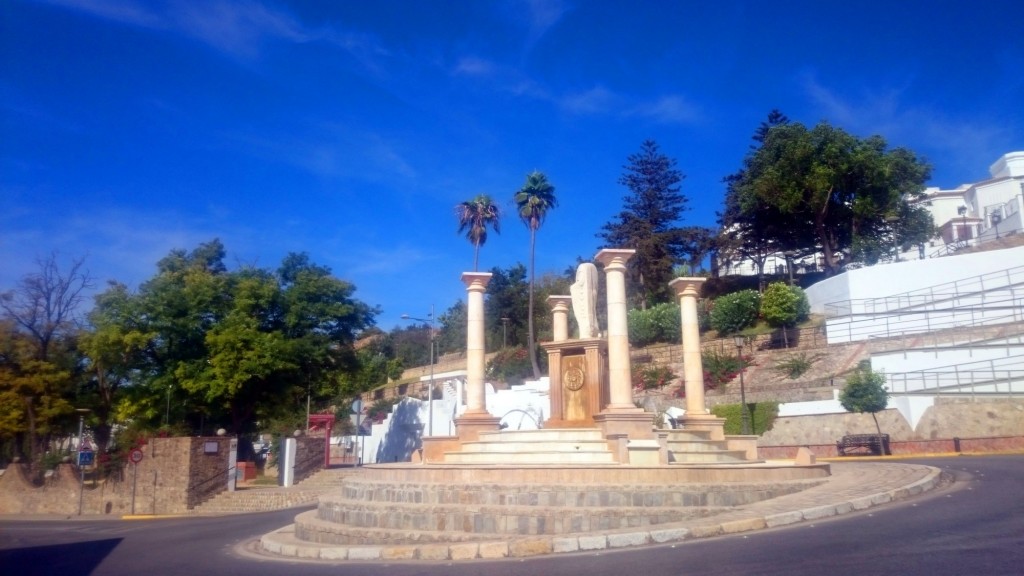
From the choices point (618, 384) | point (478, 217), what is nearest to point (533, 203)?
point (478, 217)

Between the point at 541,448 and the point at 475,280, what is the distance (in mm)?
6631

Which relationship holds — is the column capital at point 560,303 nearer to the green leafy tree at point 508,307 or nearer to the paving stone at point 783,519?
the paving stone at point 783,519

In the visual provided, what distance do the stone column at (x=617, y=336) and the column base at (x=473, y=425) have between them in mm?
3803

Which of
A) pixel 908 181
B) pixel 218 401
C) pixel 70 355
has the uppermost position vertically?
pixel 908 181

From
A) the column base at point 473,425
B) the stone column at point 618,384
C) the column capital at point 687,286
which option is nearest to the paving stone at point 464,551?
the stone column at point 618,384

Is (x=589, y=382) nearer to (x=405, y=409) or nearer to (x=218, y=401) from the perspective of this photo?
(x=218, y=401)

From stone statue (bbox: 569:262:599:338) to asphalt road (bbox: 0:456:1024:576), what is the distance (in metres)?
9.24

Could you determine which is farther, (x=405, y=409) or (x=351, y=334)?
(x=405, y=409)

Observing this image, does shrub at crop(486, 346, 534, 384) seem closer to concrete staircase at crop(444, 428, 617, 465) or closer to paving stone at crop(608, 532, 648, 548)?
concrete staircase at crop(444, 428, 617, 465)

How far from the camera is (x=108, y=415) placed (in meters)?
33.2

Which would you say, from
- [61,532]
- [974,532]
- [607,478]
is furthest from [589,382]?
[61,532]

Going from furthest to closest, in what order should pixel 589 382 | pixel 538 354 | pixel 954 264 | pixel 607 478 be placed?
pixel 538 354 → pixel 954 264 → pixel 589 382 → pixel 607 478

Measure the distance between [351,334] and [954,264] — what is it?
31.3 m

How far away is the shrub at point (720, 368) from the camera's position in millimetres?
38406
